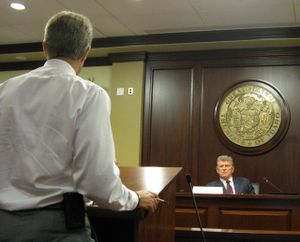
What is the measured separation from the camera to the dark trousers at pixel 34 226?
128cm

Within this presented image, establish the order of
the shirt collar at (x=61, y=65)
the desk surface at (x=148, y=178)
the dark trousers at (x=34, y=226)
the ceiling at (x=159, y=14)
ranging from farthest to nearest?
the ceiling at (x=159, y=14) < the desk surface at (x=148, y=178) < the shirt collar at (x=61, y=65) < the dark trousers at (x=34, y=226)

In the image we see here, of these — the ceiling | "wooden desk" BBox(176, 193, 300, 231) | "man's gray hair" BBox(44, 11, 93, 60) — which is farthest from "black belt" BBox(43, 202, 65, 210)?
the ceiling

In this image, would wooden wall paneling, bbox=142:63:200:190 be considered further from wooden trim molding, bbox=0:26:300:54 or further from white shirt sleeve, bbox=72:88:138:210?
white shirt sleeve, bbox=72:88:138:210

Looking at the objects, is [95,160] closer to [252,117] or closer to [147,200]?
[147,200]

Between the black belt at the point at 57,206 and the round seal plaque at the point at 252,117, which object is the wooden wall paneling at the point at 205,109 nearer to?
the round seal plaque at the point at 252,117

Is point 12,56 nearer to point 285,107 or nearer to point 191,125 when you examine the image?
point 191,125

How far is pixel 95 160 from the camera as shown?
1.31 meters

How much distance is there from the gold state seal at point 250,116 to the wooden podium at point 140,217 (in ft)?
14.8

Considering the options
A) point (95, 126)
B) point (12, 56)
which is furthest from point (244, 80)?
point (95, 126)

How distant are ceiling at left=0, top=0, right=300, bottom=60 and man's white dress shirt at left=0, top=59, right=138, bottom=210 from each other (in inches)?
156

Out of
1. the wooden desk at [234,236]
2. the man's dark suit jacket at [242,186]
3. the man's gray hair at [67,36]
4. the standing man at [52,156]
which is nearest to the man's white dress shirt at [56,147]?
the standing man at [52,156]

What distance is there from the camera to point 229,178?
567cm

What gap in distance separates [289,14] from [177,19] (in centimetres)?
131

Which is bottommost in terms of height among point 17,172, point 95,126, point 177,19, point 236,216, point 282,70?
point 236,216
